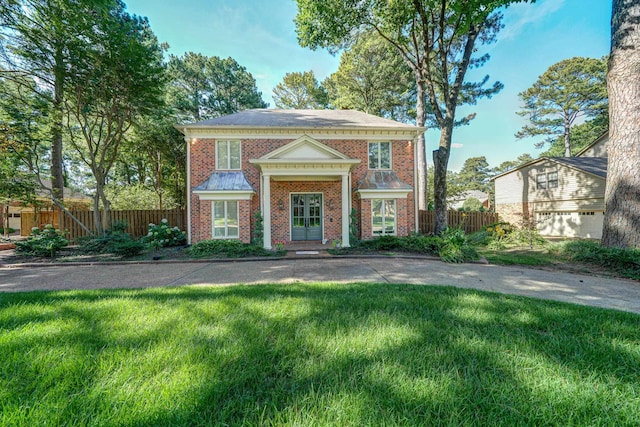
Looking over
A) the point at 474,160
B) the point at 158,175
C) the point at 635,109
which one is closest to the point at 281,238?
the point at 635,109

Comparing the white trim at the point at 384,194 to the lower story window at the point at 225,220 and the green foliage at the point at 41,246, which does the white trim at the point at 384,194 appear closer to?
the lower story window at the point at 225,220

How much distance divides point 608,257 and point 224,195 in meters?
12.3

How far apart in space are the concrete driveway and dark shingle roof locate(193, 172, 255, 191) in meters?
3.82

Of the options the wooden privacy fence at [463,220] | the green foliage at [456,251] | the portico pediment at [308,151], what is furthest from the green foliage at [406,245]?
the wooden privacy fence at [463,220]

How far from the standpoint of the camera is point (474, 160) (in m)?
41.3

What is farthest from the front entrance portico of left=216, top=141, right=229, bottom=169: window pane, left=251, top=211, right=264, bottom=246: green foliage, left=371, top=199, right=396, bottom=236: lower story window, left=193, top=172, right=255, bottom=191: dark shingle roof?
left=216, top=141, right=229, bottom=169: window pane

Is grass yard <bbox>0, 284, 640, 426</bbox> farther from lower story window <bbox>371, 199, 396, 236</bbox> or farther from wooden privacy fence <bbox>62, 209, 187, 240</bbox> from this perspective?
wooden privacy fence <bbox>62, 209, 187, 240</bbox>

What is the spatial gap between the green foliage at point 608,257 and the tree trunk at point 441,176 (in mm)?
4063

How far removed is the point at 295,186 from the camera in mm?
11266

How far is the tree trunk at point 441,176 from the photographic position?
34.7 ft

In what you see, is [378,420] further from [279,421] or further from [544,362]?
[544,362]

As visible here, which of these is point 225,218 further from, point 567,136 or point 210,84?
point 567,136

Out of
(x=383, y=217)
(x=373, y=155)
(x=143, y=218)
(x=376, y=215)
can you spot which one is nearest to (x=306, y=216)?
(x=376, y=215)

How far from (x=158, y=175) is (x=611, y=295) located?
939 inches
